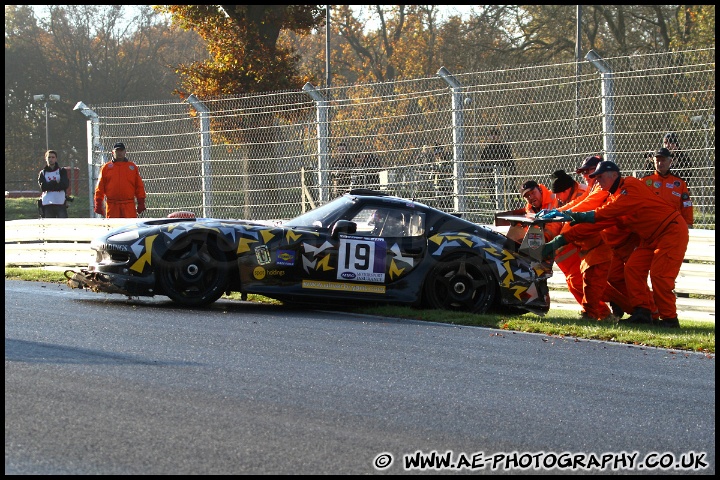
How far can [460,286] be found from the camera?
1100cm

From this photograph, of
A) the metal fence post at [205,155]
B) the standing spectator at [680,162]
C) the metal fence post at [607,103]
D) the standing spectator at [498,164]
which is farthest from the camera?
the metal fence post at [205,155]

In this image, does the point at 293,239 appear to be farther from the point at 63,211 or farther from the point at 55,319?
the point at 63,211

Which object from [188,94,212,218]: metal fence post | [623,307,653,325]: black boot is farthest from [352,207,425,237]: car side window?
[188,94,212,218]: metal fence post

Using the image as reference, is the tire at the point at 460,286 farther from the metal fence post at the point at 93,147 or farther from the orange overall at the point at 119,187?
the metal fence post at the point at 93,147

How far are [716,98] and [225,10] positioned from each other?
1395cm

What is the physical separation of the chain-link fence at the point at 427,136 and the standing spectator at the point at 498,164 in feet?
0.06

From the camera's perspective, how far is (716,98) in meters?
11.4

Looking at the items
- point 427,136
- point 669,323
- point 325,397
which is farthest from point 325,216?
point 325,397

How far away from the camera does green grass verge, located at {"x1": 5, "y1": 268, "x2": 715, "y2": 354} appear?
9344mm

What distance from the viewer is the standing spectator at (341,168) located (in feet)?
50.1

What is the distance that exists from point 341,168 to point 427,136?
152 centimetres

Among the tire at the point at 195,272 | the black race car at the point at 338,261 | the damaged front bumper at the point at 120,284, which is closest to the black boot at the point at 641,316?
the black race car at the point at 338,261

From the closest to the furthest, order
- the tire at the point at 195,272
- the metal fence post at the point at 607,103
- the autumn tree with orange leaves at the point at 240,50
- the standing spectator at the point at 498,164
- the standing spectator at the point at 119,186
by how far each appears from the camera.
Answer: the tire at the point at 195,272 → the metal fence post at the point at 607,103 → the standing spectator at the point at 498,164 → the standing spectator at the point at 119,186 → the autumn tree with orange leaves at the point at 240,50

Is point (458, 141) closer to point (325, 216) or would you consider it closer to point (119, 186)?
point (325, 216)
